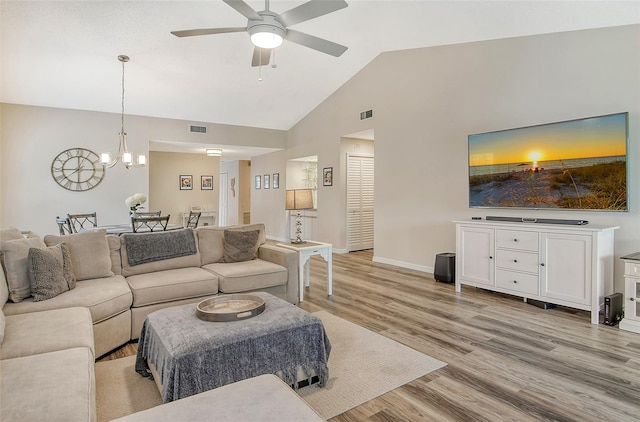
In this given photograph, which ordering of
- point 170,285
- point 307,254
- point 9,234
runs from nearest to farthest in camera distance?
point 9,234, point 170,285, point 307,254

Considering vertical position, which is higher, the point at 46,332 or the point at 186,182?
the point at 186,182

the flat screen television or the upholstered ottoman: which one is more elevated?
the flat screen television

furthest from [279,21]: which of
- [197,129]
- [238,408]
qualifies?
[197,129]

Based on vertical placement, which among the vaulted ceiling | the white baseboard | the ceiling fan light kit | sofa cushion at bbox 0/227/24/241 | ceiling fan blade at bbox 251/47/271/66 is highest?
the vaulted ceiling

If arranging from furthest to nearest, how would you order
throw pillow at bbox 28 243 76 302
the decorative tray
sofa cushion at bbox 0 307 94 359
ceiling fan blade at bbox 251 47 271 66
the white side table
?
the white side table < ceiling fan blade at bbox 251 47 271 66 < throw pillow at bbox 28 243 76 302 < the decorative tray < sofa cushion at bbox 0 307 94 359

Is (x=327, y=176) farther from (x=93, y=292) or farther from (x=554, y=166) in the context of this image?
(x=93, y=292)

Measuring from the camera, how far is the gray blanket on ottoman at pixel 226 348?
1898 millimetres

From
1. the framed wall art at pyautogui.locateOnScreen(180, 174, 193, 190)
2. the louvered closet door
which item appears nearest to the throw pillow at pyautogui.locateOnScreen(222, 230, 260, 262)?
the louvered closet door

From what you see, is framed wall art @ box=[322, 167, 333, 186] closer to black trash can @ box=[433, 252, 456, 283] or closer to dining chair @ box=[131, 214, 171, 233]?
black trash can @ box=[433, 252, 456, 283]

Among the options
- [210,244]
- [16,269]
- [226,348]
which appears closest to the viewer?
[226,348]

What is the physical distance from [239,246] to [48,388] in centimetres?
259

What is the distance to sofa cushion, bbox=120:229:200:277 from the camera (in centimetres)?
348

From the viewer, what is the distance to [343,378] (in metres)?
2.41

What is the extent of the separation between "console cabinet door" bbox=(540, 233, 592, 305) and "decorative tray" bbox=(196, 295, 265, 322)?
120 inches
